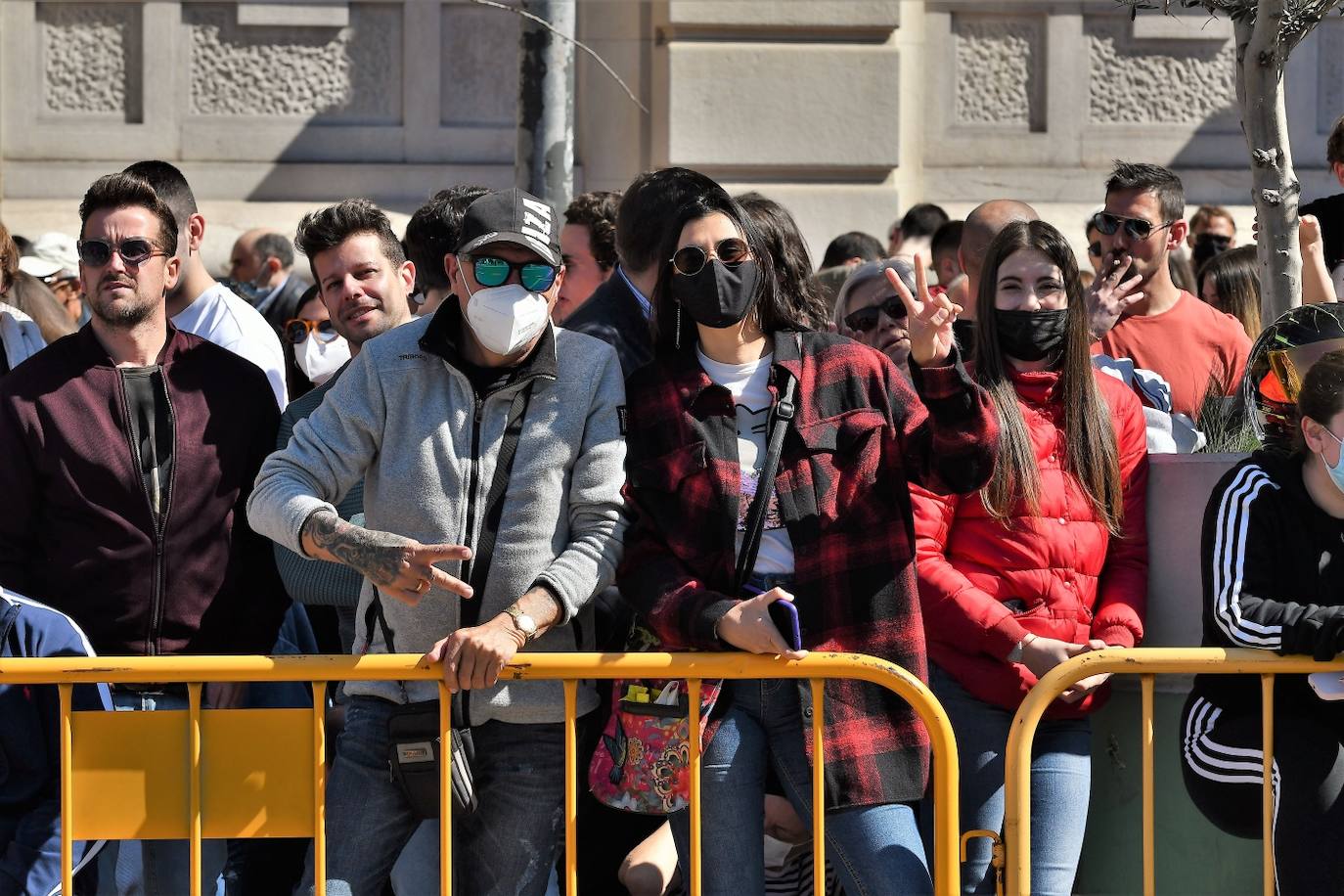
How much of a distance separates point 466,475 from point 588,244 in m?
2.25

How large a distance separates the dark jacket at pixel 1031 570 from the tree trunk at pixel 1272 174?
83 cm

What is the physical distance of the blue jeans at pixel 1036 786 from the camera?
158 inches

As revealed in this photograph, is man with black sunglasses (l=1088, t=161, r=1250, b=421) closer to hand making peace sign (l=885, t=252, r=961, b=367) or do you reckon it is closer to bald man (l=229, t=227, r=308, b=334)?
hand making peace sign (l=885, t=252, r=961, b=367)

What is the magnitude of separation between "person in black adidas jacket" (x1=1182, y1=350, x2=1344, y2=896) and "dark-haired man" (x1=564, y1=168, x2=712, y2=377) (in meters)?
1.51

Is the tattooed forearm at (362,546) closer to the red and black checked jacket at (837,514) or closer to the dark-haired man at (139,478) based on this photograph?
the red and black checked jacket at (837,514)

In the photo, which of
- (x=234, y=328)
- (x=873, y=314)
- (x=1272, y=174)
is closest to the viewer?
(x=1272, y=174)

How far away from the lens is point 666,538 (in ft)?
12.5

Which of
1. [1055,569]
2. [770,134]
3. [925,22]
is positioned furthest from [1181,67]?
[1055,569]

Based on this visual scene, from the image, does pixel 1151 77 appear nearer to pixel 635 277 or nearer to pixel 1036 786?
pixel 635 277

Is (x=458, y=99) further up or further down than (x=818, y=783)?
further up

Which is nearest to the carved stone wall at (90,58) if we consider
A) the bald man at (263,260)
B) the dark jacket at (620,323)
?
the bald man at (263,260)

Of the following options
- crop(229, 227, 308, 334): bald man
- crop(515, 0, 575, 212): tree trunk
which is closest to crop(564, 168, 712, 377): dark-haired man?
crop(515, 0, 575, 212): tree trunk

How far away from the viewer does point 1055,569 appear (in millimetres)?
4199

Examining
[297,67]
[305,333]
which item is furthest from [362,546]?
[297,67]
